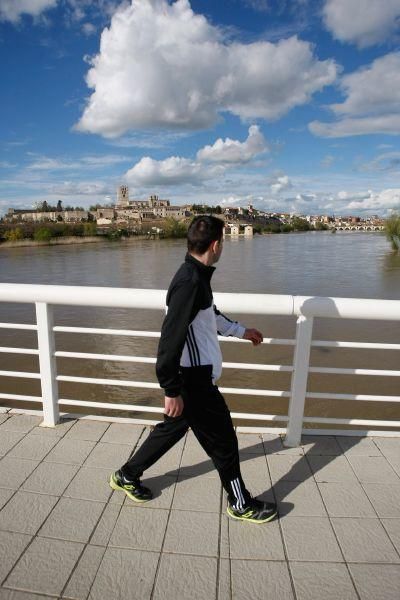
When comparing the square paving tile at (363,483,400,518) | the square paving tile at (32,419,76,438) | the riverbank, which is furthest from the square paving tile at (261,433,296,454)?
the riverbank

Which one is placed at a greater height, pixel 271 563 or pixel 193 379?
pixel 193 379

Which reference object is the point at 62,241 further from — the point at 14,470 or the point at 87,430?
the point at 14,470

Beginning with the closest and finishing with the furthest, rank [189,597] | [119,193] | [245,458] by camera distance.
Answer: [189,597], [245,458], [119,193]

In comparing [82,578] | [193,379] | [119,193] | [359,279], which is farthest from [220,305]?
[119,193]

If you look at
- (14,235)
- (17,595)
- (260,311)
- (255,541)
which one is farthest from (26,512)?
(14,235)

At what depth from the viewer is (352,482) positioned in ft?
7.00

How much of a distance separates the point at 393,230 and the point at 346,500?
44.4 meters

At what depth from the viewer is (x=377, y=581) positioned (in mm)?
1549

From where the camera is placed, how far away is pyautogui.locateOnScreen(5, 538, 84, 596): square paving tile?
1.52 metres

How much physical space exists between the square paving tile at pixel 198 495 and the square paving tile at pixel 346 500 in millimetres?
563

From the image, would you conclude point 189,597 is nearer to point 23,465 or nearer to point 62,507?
point 62,507

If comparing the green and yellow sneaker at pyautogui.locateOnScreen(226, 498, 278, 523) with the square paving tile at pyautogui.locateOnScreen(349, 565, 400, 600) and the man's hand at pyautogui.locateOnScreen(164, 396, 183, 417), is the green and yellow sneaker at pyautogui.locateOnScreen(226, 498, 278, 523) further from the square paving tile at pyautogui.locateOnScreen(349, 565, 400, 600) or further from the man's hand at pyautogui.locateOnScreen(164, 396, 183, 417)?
the man's hand at pyautogui.locateOnScreen(164, 396, 183, 417)

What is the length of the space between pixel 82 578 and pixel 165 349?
0.98 metres

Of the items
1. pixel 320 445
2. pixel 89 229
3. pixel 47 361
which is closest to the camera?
pixel 320 445
